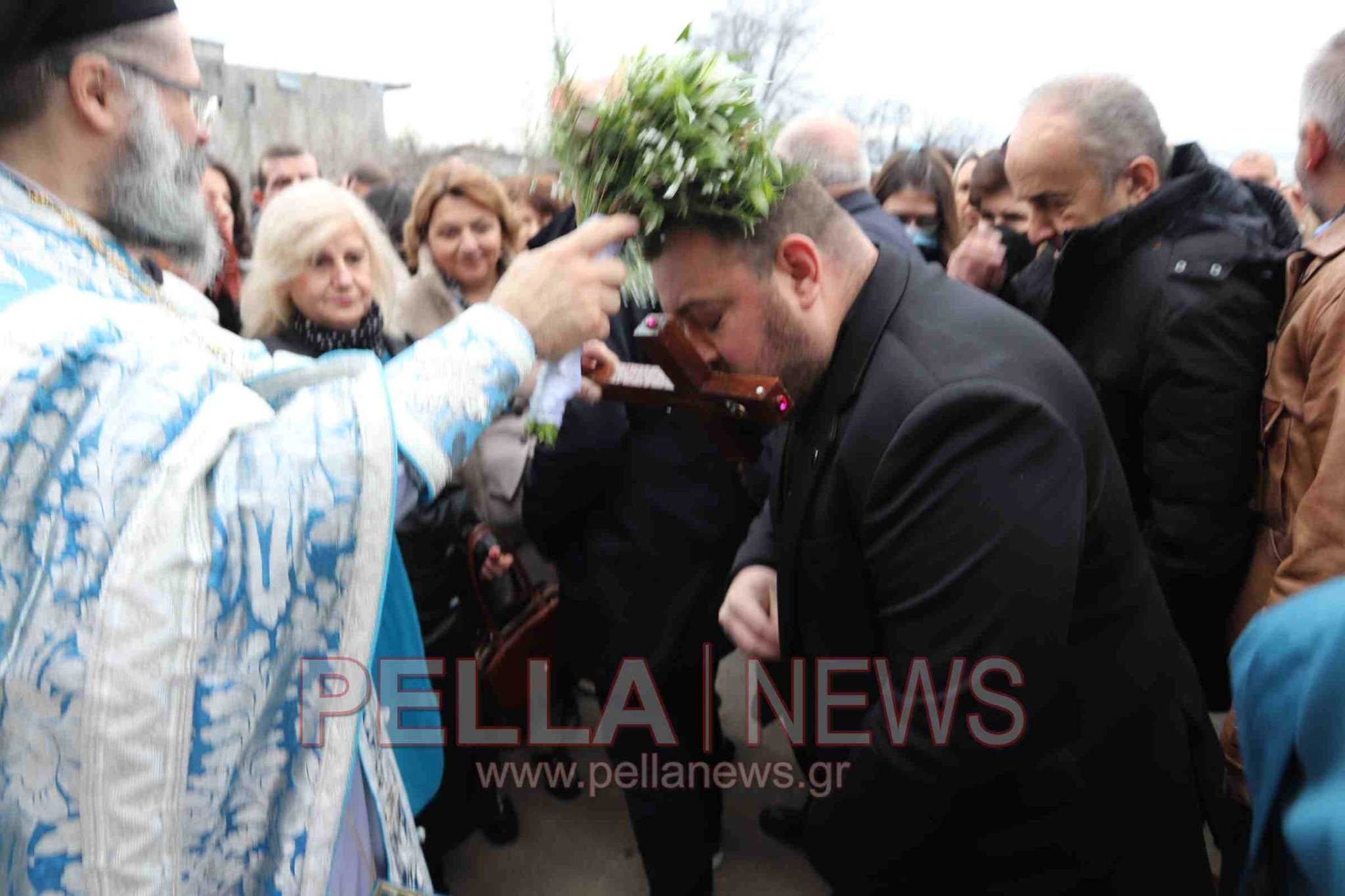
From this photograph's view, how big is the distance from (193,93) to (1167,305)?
2251mm

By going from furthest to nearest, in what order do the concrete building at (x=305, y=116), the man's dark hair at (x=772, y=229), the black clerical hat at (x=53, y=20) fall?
the concrete building at (x=305, y=116) < the man's dark hair at (x=772, y=229) < the black clerical hat at (x=53, y=20)

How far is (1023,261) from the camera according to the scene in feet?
10.9

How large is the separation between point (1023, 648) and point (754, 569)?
2.42ft

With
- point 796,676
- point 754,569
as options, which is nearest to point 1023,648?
point 796,676

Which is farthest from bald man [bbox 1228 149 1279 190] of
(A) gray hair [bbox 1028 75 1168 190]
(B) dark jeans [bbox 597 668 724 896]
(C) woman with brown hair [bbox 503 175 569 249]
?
(B) dark jeans [bbox 597 668 724 896]

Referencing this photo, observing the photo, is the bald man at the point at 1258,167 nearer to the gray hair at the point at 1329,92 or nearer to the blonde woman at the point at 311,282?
the gray hair at the point at 1329,92

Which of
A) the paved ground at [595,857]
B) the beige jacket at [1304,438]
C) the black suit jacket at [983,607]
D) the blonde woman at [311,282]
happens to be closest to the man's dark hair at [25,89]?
the black suit jacket at [983,607]

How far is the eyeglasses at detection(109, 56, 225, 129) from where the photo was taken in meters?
1.29

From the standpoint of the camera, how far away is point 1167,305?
2299mm

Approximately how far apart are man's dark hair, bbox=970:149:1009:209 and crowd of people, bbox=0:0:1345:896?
4.37ft

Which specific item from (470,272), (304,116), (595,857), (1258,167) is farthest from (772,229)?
(304,116)

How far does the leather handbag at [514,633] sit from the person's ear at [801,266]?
172 cm

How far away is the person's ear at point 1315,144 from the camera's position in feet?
6.58

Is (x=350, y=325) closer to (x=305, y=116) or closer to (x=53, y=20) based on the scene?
(x=53, y=20)
